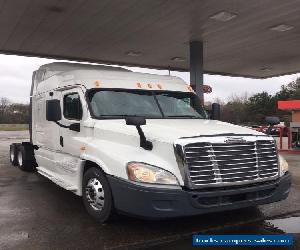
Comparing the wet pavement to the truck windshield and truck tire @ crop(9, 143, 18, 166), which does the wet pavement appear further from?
truck tire @ crop(9, 143, 18, 166)

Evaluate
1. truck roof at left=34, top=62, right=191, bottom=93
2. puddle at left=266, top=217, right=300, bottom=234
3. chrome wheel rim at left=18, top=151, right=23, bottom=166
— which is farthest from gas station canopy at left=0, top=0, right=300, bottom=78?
puddle at left=266, top=217, right=300, bottom=234

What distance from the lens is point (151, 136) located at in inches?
219

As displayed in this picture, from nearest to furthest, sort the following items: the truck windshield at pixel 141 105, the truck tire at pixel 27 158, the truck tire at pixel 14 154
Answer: the truck windshield at pixel 141 105
the truck tire at pixel 27 158
the truck tire at pixel 14 154

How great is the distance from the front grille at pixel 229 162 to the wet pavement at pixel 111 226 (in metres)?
0.82

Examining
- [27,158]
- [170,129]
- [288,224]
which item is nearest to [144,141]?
[170,129]

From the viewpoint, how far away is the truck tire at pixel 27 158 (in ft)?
35.6

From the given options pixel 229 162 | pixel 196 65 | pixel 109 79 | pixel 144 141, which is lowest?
pixel 229 162

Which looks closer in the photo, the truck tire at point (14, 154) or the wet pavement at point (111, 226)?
the wet pavement at point (111, 226)

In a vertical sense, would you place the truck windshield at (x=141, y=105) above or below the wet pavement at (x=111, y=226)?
above

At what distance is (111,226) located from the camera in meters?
5.74

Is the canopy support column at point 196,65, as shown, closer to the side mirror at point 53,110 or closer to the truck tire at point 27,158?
the truck tire at point 27,158

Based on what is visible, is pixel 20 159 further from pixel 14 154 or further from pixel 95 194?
pixel 95 194

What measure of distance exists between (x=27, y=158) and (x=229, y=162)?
284 inches

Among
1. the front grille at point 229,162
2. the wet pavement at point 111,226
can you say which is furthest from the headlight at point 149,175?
the wet pavement at point 111,226
